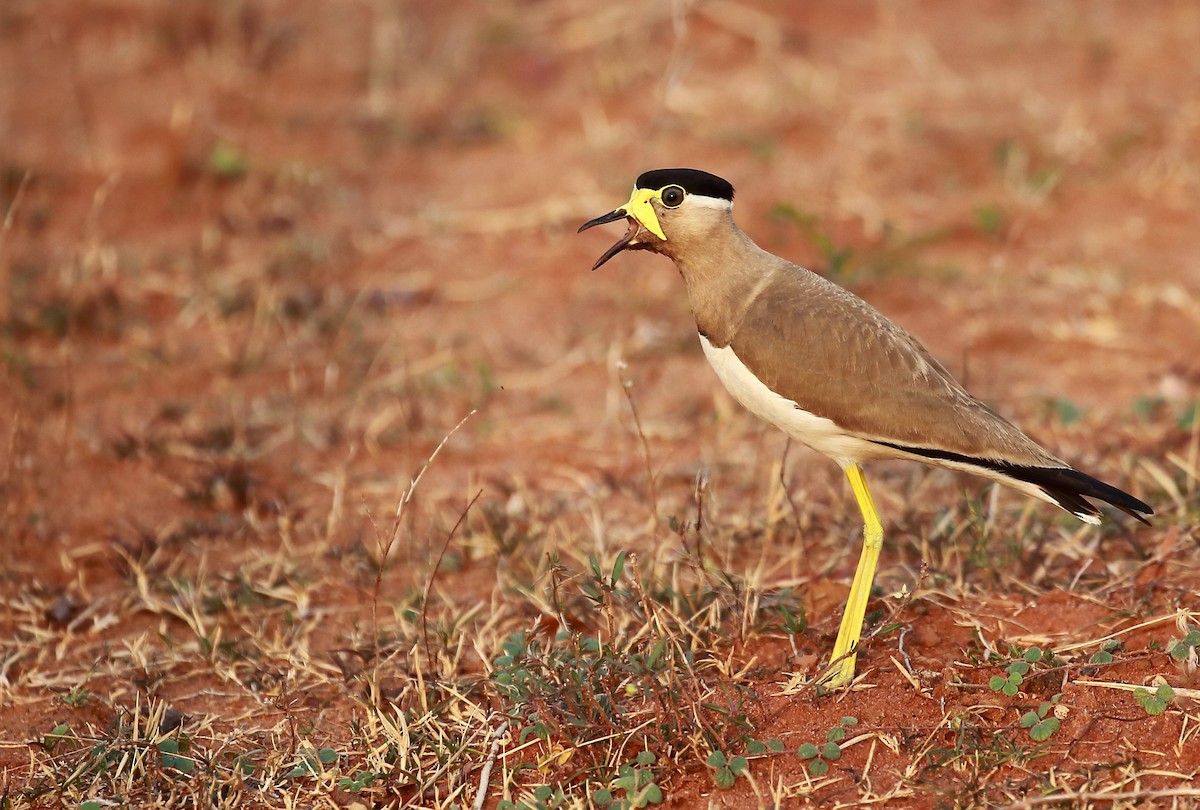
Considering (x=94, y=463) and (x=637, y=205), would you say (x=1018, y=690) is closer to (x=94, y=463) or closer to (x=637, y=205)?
(x=637, y=205)

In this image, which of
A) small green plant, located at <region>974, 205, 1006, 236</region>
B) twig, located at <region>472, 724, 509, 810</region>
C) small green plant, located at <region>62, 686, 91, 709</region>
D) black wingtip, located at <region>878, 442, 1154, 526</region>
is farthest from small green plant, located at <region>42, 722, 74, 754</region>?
small green plant, located at <region>974, 205, 1006, 236</region>

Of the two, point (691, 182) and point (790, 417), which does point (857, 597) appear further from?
point (691, 182)

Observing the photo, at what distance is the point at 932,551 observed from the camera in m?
4.11

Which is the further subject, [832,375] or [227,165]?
[227,165]

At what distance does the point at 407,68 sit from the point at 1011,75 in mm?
3957

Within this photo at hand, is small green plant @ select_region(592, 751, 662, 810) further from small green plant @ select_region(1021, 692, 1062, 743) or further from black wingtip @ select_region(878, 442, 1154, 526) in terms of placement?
black wingtip @ select_region(878, 442, 1154, 526)

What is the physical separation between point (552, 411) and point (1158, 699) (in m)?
2.99

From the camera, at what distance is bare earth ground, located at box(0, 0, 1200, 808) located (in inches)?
131

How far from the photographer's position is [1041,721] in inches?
126

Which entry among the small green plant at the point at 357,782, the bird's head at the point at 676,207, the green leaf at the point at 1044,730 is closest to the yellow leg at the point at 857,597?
the green leaf at the point at 1044,730

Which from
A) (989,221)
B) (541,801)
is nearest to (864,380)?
(541,801)

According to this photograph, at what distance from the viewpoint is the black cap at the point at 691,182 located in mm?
3738

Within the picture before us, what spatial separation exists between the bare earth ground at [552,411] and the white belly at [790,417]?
0.28 m

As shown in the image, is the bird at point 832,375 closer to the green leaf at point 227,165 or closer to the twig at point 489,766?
the twig at point 489,766
